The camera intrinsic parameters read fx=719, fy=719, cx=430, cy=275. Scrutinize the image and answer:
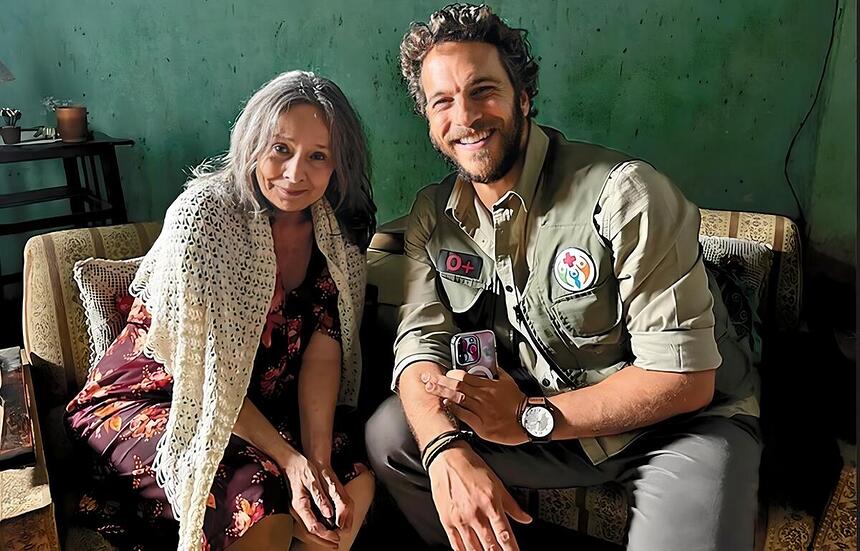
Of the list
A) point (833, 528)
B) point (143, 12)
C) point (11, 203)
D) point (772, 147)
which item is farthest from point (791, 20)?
point (11, 203)

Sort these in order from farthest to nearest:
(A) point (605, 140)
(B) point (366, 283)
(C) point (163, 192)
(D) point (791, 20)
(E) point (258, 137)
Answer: (C) point (163, 192) → (A) point (605, 140) → (D) point (791, 20) → (B) point (366, 283) → (E) point (258, 137)

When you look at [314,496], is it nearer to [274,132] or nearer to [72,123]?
[274,132]

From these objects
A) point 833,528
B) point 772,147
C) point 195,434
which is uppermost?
point 772,147

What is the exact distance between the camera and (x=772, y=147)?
1.74 meters

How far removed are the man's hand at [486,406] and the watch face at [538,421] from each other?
0.01 meters

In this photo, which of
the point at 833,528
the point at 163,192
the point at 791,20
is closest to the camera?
the point at 833,528

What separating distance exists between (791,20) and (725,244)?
1.81ft

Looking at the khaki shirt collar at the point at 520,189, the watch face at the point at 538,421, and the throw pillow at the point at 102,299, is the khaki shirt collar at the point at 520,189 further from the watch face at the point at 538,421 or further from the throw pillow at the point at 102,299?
the throw pillow at the point at 102,299

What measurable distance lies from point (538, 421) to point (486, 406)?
0.09m

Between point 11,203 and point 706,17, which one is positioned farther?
point 11,203

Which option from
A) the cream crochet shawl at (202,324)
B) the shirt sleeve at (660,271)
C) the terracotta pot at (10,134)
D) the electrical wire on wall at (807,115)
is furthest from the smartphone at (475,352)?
the terracotta pot at (10,134)

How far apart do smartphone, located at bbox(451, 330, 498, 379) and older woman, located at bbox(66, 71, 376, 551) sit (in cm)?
23

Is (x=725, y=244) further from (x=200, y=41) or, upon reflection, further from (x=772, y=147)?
(x=200, y=41)

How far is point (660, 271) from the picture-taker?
1204mm
